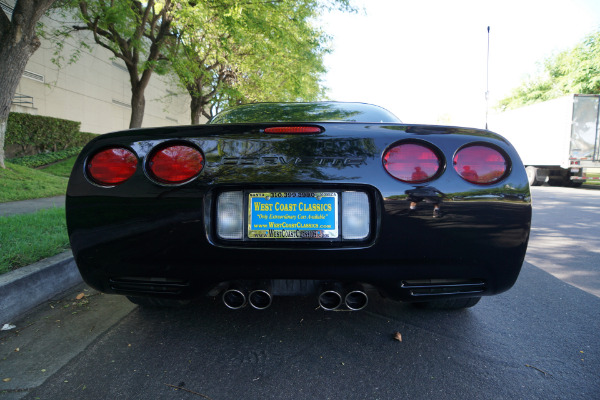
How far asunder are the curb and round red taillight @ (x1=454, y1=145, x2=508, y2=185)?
2688 mm

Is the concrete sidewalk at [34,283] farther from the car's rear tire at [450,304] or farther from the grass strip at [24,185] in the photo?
the grass strip at [24,185]

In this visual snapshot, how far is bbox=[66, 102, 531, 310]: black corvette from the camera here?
1.47 m

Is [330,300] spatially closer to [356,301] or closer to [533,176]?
[356,301]

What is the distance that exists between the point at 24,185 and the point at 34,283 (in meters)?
5.55

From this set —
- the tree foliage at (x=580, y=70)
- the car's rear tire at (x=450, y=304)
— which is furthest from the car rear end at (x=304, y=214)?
the tree foliage at (x=580, y=70)

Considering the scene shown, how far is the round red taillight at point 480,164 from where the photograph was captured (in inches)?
60.4

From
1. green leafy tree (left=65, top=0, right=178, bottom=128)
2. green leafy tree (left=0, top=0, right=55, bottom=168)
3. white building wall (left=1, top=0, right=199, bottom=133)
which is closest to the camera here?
green leafy tree (left=0, top=0, right=55, bottom=168)

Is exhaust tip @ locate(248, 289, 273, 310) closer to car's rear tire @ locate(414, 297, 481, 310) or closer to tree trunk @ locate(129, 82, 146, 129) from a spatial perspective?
car's rear tire @ locate(414, 297, 481, 310)

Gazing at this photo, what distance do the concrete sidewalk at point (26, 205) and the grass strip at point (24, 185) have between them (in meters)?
0.26

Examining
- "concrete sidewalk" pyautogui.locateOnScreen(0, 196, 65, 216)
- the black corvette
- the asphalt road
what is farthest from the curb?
"concrete sidewalk" pyautogui.locateOnScreen(0, 196, 65, 216)

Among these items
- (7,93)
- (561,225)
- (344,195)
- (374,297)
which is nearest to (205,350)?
(344,195)

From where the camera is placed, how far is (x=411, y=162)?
1527mm

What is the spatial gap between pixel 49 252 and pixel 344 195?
2495mm

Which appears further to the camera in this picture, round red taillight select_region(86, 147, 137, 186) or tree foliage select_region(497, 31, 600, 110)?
tree foliage select_region(497, 31, 600, 110)
